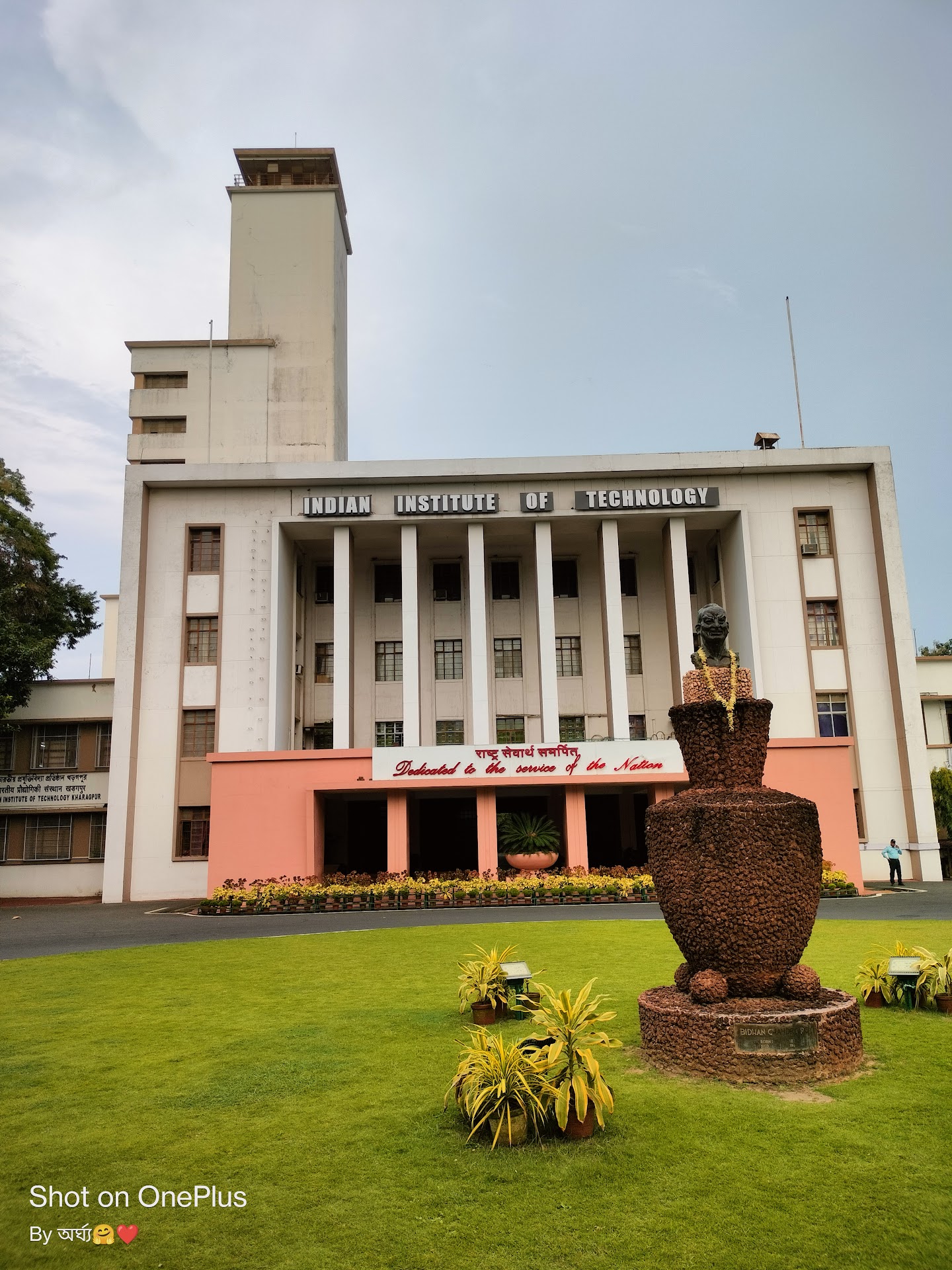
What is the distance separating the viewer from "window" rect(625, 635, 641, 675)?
110ft

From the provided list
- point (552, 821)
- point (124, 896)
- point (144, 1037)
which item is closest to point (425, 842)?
point (552, 821)

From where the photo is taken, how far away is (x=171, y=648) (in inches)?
1185

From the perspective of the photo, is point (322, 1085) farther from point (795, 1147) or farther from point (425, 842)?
point (425, 842)

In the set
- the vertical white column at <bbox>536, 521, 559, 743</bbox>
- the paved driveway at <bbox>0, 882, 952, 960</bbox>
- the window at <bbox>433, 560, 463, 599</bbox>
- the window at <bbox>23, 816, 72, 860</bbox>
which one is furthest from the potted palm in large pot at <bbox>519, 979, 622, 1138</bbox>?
the window at <bbox>23, 816, 72, 860</bbox>

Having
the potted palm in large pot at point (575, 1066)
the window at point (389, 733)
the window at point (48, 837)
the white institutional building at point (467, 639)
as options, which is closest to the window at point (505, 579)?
the white institutional building at point (467, 639)

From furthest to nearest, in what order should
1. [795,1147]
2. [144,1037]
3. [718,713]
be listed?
[144,1037] → [718,713] → [795,1147]

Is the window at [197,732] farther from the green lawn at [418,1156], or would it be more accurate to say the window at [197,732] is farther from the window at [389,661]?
the green lawn at [418,1156]

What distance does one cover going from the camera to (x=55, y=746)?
32.7m

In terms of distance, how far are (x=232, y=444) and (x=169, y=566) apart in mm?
8472

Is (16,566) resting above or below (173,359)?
below

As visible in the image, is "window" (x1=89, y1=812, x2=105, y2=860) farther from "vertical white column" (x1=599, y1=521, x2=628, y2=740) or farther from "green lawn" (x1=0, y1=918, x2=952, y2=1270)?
"green lawn" (x1=0, y1=918, x2=952, y2=1270)

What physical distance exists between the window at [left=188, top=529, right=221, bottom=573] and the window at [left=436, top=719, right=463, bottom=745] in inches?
369

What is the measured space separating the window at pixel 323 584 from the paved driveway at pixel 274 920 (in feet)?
42.8

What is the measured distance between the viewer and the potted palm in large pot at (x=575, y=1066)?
19.2 ft
